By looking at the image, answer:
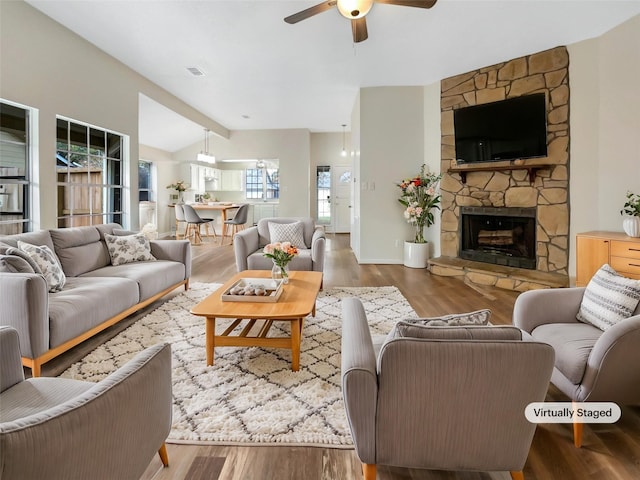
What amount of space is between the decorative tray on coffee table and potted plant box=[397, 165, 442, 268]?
3147 mm

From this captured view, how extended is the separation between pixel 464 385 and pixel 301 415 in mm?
936

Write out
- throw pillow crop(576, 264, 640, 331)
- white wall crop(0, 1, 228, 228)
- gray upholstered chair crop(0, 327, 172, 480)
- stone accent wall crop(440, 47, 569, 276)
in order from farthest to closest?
stone accent wall crop(440, 47, 569, 276), white wall crop(0, 1, 228, 228), throw pillow crop(576, 264, 640, 331), gray upholstered chair crop(0, 327, 172, 480)

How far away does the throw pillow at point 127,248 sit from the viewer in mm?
3516

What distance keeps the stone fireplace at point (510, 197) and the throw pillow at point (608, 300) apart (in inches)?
88.7

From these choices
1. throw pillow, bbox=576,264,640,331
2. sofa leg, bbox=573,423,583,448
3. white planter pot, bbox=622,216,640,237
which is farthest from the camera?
white planter pot, bbox=622,216,640,237

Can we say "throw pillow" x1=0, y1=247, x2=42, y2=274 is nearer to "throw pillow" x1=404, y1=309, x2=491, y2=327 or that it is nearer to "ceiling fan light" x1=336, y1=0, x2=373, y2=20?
"throw pillow" x1=404, y1=309, x2=491, y2=327

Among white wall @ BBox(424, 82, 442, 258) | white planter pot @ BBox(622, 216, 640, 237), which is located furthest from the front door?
white planter pot @ BBox(622, 216, 640, 237)

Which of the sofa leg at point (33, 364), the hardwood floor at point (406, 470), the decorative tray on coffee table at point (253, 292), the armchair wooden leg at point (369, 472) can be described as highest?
the decorative tray on coffee table at point (253, 292)

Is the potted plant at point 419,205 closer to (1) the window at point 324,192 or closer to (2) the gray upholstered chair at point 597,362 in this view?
(2) the gray upholstered chair at point 597,362

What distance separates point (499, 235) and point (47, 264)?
5.02 m

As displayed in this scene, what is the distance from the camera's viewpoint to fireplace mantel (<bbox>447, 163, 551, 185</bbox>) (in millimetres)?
4281

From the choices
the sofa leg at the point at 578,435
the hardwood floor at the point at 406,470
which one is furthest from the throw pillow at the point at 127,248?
the sofa leg at the point at 578,435

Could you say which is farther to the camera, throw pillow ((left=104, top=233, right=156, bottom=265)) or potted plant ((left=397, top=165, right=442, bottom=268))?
potted plant ((left=397, top=165, right=442, bottom=268))

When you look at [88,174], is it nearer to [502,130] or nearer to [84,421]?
[84,421]
